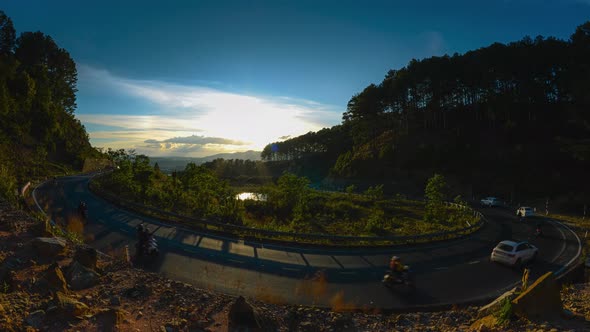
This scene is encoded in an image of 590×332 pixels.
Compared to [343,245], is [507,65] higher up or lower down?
higher up

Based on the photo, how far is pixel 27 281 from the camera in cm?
813

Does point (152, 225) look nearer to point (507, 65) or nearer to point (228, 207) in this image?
point (228, 207)

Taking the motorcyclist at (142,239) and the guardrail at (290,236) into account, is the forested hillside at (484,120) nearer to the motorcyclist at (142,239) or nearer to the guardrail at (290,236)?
the guardrail at (290,236)

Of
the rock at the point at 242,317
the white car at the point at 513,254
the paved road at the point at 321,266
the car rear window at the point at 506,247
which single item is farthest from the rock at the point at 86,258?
the car rear window at the point at 506,247

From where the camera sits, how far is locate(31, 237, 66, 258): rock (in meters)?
10.1

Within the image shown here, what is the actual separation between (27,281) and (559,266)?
930 inches

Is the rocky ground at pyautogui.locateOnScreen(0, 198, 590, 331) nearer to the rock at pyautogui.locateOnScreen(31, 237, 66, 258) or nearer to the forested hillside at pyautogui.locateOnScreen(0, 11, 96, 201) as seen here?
the rock at pyautogui.locateOnScreen(31, 237, 66, 258)

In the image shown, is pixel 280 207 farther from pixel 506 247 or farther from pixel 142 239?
pixel 506 247

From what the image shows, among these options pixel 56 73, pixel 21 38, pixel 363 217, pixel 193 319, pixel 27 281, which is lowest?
pixel 363 217

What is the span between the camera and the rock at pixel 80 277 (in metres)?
8.30

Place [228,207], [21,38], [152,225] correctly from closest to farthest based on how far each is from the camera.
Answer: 1. [152,225]
2. [228,207]
3. [21,38]

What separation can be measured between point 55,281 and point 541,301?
41.4 ft

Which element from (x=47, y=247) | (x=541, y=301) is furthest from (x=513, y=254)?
(x=47, y=247)

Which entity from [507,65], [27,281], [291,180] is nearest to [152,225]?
[27,281]
